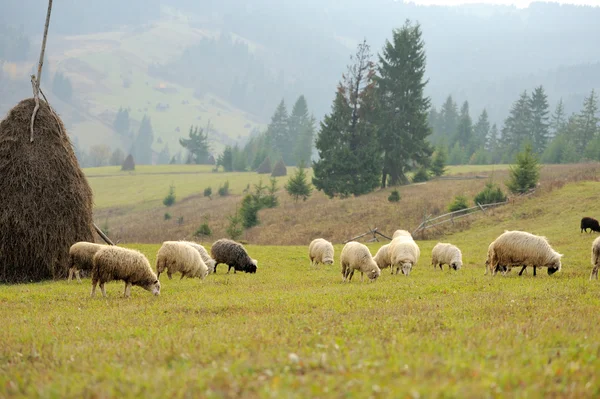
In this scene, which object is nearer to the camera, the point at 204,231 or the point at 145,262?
the point at 145,262

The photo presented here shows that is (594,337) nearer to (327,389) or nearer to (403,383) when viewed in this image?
(403,383)

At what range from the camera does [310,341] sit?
8.73 metres

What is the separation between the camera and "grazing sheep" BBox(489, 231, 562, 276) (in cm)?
1859

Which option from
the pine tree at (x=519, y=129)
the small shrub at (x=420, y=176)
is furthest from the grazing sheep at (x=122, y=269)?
the pine tree at (x=519, y=129)

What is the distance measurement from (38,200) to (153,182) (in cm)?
8397

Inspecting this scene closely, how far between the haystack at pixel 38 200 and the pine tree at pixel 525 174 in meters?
36.8

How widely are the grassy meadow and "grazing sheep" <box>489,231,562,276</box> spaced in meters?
0.69

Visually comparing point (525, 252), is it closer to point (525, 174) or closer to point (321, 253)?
point (321, 253)

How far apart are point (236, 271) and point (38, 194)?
362 inches

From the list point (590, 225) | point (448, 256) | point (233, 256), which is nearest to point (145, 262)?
point (233, 256)

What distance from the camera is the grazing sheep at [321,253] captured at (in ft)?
83.1

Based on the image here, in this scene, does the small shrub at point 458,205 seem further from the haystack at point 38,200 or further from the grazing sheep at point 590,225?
the haystack at point 38,200

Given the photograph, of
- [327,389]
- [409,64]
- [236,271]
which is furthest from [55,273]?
[409,64]

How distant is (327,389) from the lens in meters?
5.71
